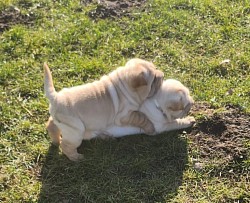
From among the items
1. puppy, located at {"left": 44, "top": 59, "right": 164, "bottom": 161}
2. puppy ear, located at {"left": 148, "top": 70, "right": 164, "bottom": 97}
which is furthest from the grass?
puppy ear, located at {"left": 148, "top": 70, "right": 164, "bottom": 97}

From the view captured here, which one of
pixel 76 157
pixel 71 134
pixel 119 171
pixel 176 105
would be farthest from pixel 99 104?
pixel 176 105

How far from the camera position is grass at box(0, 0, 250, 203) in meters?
4.66

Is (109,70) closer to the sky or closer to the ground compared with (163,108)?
closer to the ground

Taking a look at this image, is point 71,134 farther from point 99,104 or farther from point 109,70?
point 109,70

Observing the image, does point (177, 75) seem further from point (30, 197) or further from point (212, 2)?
point (30, 197)

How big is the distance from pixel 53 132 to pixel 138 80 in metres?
1.04

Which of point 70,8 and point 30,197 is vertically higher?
point 70,8

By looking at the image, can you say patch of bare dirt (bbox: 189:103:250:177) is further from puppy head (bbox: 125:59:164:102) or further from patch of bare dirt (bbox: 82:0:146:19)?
patch of bare dirt (bbox: 82:0:146:19)

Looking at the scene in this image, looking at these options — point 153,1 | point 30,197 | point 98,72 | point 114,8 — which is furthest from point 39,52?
point 30,197

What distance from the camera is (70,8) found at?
7.43m

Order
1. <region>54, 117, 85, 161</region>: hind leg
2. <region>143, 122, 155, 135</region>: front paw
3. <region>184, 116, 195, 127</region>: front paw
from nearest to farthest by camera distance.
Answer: <region>54, 117, 85, 161</region>: hind leg → <region>143, 122, 155, 135</region>: front paw → <region>184, 116, 195, 127</region>: front paw

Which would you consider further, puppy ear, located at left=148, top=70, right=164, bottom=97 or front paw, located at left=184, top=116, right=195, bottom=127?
front paw, located at left=184, top=116, right=195, bottom=127

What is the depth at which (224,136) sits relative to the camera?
513cm

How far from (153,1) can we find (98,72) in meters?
1.90
